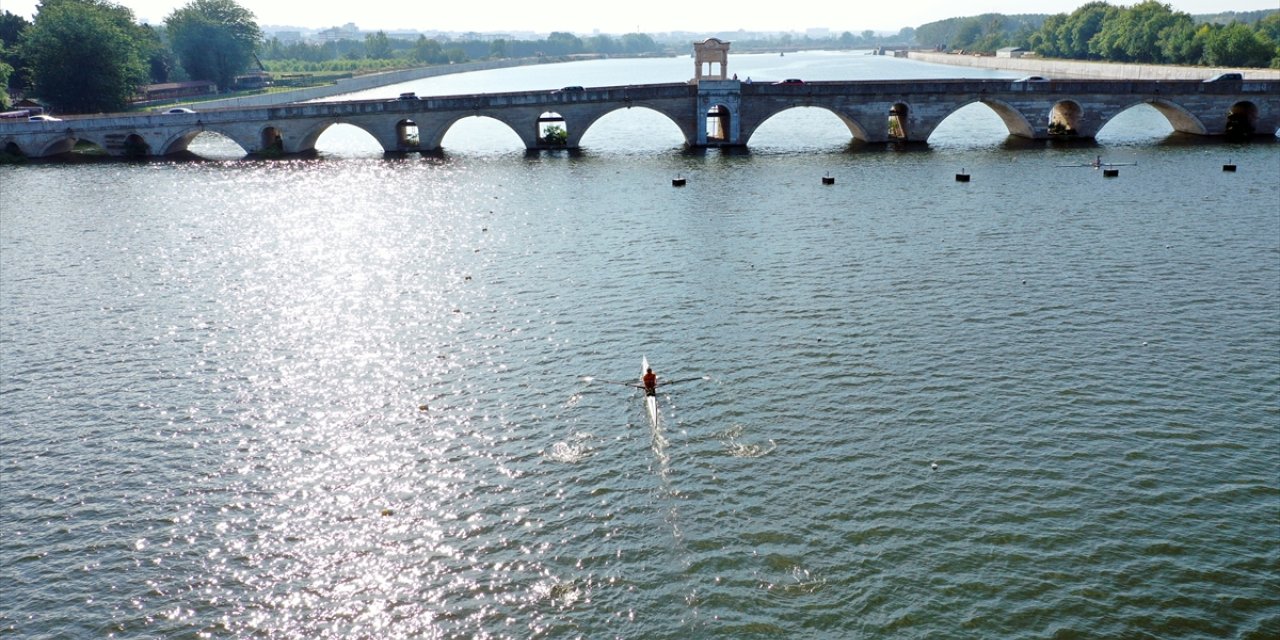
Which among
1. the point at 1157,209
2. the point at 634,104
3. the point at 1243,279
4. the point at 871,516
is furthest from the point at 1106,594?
the point at 634,104

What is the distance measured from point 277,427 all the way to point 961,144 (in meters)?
81.2

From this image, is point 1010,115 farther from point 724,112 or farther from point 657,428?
point 657,428

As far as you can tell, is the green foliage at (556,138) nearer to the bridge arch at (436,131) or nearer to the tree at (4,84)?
the bridge arch at (436,131)

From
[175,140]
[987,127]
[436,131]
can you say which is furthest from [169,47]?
[987,127]

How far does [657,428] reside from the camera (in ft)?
101

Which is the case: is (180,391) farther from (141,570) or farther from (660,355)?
(660,355)

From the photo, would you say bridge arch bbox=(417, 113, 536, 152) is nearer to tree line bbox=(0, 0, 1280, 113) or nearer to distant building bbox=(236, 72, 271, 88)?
tree line bbox=(0, 0, 1280, 113)

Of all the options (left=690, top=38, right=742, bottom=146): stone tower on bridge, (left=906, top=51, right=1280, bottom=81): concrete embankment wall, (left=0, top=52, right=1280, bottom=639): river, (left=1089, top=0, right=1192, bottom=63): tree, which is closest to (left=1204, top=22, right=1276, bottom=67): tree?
(left=906, top=51, right=1280, bottom=81): concrete embankment wall

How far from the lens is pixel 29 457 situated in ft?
99.3

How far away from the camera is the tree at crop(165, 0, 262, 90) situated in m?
166

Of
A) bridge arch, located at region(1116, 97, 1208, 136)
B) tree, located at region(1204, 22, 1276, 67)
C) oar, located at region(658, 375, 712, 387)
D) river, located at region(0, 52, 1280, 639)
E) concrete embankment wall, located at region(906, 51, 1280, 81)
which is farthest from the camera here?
tree, located at region(1204, 22, 1276, 67)

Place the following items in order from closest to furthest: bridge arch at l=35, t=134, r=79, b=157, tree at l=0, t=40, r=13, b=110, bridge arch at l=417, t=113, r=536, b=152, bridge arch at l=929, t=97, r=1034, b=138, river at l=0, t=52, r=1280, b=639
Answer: river at l=0, t=52, r=1280, b=639, bridge arch at l=929, t=97, r=1034, b=138, bridge arch at l=417, t=113, r=536, b=152, bridge arch at l=35, t=134, r=79, b=157, tree at l=0, t=40, r=13, b=110

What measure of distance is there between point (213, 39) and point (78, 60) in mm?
55217

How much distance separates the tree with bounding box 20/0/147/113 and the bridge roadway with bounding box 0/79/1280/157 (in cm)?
1837
